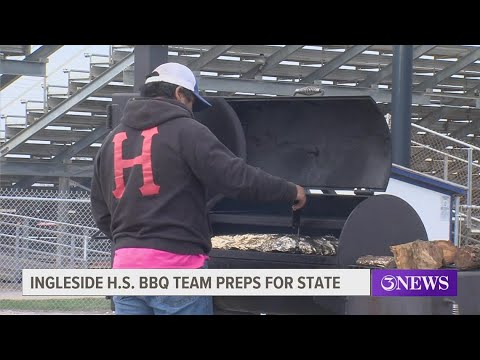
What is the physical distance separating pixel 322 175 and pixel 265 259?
709 mm

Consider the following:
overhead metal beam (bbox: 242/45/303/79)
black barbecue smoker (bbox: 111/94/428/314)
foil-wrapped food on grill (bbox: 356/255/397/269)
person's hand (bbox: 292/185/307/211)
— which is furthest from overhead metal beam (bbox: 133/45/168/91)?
overhead metal beam (bbox: 242/45/303/79)

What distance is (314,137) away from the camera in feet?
18.6

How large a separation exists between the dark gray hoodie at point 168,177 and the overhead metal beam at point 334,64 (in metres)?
12.4

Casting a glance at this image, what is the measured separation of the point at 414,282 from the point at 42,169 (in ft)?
38.7

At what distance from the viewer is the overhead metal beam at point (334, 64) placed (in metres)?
15.7

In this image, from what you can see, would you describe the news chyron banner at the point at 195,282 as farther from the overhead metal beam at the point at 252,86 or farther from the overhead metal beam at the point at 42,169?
the overhead metal beam at the point at 42,169

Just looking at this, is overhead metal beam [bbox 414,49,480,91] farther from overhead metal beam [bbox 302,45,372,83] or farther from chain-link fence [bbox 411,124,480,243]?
overhead metal beam [bbox 302,45,372,83]

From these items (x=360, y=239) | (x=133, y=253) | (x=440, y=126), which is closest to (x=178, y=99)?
(x=133, y=253)

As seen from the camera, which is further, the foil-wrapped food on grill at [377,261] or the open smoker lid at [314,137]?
the open smoker lid at [314,137]

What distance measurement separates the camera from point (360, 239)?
4.97 m

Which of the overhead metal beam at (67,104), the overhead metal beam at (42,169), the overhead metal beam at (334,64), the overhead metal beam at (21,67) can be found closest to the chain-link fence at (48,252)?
the overhead metal beam at (42,169)

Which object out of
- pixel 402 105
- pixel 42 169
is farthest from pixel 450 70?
pixel 42 169

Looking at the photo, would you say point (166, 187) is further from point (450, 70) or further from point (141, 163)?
point (450, 70)

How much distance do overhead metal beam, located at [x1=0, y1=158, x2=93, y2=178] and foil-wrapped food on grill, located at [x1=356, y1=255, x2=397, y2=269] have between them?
1095cm
